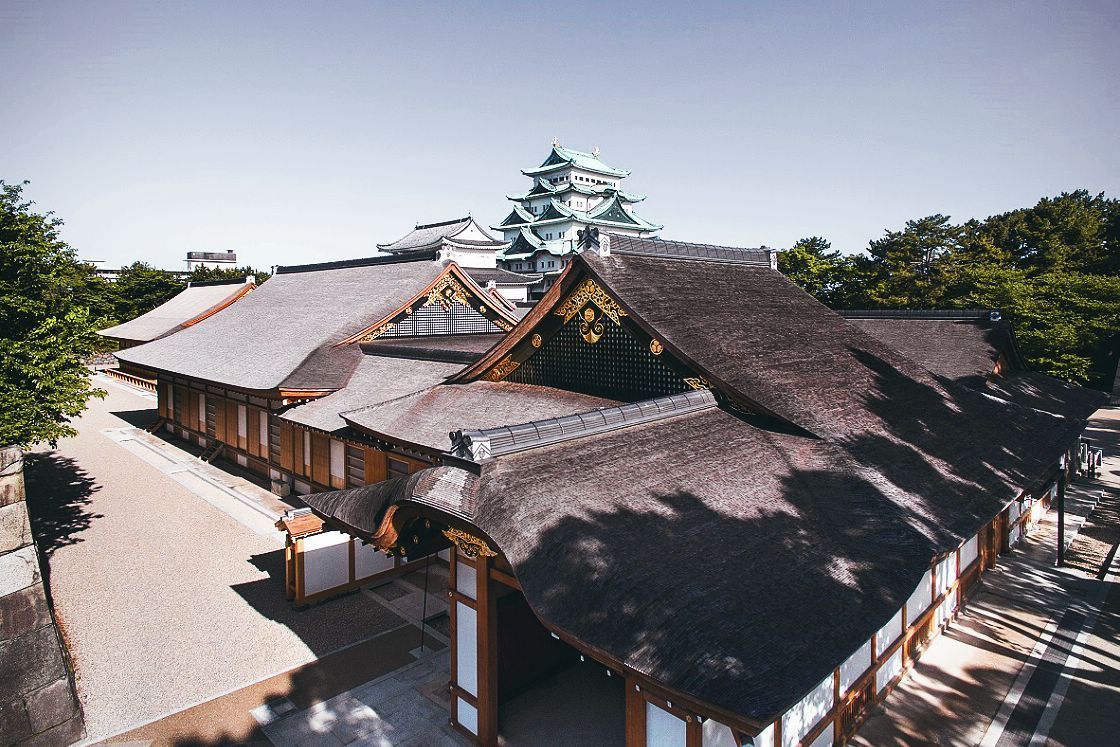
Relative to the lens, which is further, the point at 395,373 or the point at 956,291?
the point at 956,291

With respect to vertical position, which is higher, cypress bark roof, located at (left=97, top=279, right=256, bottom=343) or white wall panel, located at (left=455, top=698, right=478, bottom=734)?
cypress bark roof, located at (left=97, top=279, right=256, bottom=343)

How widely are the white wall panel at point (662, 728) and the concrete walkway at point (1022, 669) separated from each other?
3508 mm

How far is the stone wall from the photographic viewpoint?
7.66 m

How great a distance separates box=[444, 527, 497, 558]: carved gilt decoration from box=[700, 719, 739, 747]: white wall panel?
8.28 ft

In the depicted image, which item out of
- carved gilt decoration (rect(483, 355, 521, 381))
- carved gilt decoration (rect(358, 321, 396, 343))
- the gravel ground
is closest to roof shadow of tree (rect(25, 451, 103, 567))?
the gravel ground

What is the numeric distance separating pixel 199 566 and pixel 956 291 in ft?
123

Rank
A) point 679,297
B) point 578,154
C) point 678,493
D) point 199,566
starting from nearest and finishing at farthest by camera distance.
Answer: point 678,493, point 679,297, point 199,566, point 578,154

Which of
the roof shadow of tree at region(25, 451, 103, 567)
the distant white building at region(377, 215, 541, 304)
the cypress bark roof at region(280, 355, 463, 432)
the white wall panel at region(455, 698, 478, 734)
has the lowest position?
the roof shadow of tree at region(25, 451, 103, 567)

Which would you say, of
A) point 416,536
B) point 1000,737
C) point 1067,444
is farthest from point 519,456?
point 1067,444

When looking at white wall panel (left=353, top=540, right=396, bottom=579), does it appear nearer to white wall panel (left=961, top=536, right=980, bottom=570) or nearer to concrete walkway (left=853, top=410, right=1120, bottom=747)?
concrete walkway (left=853, top=410, right=1120, bottom=747)

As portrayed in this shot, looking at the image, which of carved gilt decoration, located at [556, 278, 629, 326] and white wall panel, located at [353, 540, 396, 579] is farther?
white wall panel, located at [353, 540, 396, 579]

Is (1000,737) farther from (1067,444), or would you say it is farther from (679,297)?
(679,297)

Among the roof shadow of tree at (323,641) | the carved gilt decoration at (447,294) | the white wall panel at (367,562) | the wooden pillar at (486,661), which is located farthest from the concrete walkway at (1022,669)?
the carved gilt decoration at (447,294)

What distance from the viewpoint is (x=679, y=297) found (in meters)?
11.0
